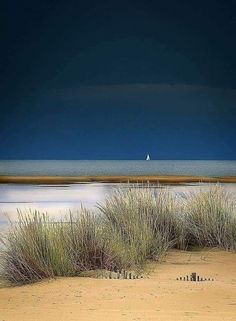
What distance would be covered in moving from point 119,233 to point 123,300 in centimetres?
177

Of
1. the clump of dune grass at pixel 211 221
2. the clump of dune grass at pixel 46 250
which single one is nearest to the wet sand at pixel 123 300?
the clump of dune grass at pixel 46 250

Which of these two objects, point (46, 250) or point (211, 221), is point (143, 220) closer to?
point (211, 221)

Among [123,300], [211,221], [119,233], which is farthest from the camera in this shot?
[211,221]

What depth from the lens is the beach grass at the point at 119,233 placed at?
199 inches

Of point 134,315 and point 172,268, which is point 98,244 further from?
point 134,315

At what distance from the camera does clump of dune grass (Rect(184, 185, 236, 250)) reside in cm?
666

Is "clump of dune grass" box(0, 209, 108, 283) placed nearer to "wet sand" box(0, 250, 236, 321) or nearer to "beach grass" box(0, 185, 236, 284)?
Result: "beach grass" box(0, 185, 236, 284)

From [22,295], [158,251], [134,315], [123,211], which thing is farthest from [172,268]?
[134,315]

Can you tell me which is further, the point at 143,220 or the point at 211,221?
the point at 211,221

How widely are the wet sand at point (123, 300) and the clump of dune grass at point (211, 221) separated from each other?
4.58ft

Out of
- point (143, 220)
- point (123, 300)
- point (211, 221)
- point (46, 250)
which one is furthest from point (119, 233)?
point (123, 300)

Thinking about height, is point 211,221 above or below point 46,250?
above

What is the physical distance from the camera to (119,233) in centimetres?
594

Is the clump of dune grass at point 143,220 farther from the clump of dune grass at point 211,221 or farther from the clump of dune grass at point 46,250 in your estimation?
the clump of dune grass at point 46,250
